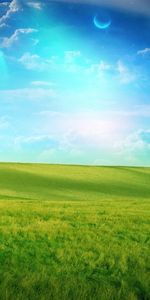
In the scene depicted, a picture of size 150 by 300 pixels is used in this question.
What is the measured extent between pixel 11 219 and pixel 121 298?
9.65 m

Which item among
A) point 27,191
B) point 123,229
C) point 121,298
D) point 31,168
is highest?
point 31,168

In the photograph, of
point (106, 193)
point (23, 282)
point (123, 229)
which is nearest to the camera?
point (23, 282)

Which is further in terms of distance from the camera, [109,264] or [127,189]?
[127,189]

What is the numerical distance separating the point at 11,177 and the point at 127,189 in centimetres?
1535

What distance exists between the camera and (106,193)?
4906 cm

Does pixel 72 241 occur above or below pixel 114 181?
below

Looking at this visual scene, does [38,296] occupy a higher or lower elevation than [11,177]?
Result: lower

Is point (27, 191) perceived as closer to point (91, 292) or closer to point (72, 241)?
point (72, 241)

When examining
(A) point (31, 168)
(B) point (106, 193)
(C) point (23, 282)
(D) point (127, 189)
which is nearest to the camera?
(C) point (23, 282)

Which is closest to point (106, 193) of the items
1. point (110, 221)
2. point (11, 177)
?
point (11, 177)

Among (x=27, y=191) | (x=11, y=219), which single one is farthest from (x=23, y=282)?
(x=27, y=191)

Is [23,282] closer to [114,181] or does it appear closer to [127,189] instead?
[127,189]

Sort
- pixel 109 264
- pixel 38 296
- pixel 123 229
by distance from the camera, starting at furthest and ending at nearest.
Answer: pixel 123 229 → pixel 109 264 → pixel 38 296

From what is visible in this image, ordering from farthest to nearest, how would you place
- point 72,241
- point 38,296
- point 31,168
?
point 31,168 < point 72,241 < point 38,296
